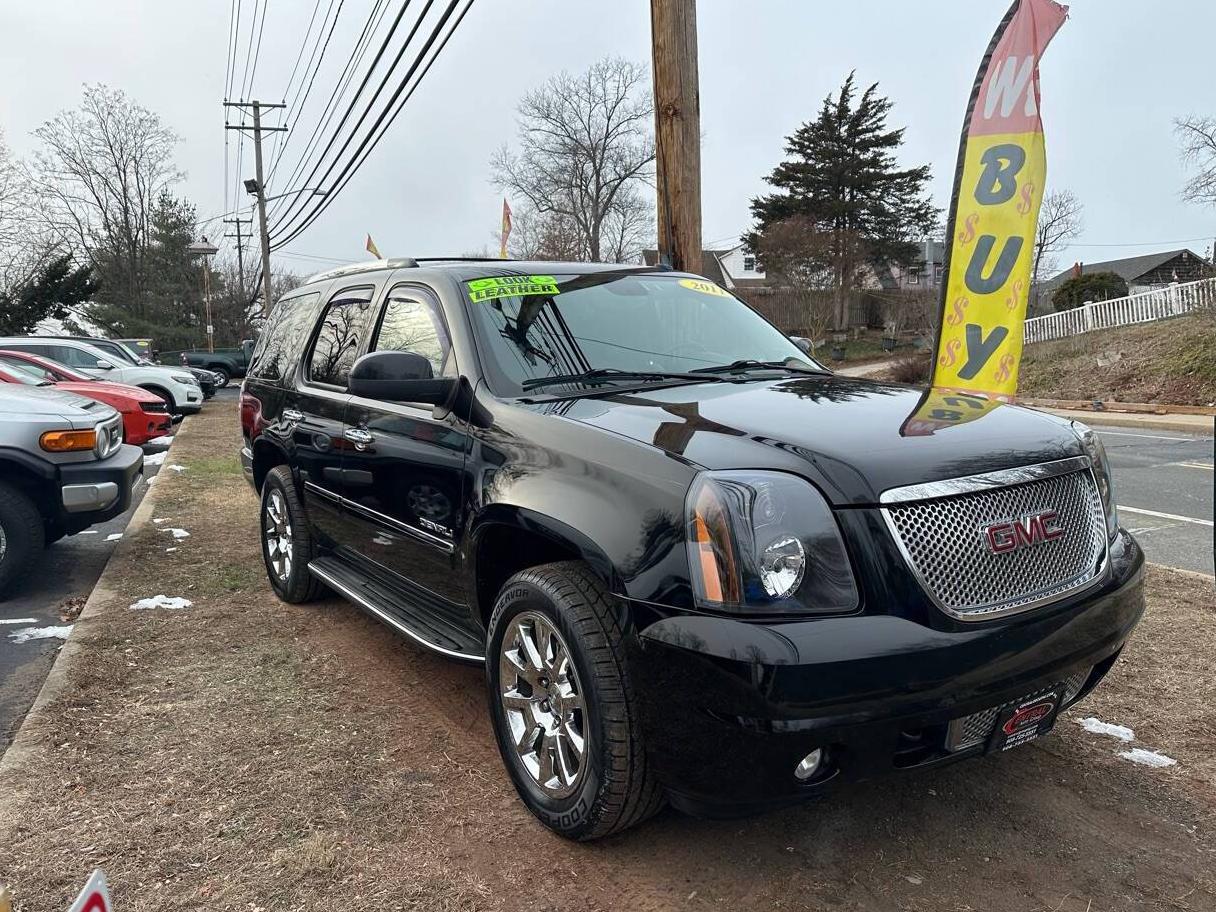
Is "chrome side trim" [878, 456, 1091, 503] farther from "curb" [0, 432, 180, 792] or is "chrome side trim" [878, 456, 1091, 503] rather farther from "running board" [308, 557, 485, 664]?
"curb" [0, 432, 180, 792]

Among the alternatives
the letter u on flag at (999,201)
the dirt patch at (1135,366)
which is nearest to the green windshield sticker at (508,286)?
the letter u on flag at (999,201)

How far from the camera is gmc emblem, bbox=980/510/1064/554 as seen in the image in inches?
92.8

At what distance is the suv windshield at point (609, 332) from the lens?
337cm

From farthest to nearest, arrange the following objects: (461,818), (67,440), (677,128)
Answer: (677,128), (67,440), (461,818)

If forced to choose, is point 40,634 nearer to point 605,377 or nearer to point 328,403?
point 328,403

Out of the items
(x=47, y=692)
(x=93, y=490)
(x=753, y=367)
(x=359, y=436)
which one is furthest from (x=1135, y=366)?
(x=47, y=692)

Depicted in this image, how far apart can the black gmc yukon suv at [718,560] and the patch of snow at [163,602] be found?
223 cm

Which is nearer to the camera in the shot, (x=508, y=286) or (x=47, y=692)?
(x=508, y=286)

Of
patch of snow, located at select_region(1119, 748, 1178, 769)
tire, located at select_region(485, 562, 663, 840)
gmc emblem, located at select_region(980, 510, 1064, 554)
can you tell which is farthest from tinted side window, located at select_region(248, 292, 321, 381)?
patch of snow, located at select_region(1119, 748, 1178, 769)

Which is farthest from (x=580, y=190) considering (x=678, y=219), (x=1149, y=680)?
(x=1149, y=680)

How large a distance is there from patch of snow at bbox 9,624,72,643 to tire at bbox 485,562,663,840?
3242mm

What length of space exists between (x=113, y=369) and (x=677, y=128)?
1387 centimetres

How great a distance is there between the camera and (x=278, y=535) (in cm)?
525

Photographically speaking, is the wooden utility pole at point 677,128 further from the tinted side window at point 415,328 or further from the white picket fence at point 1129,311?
the white picket fence at point 1129,311
